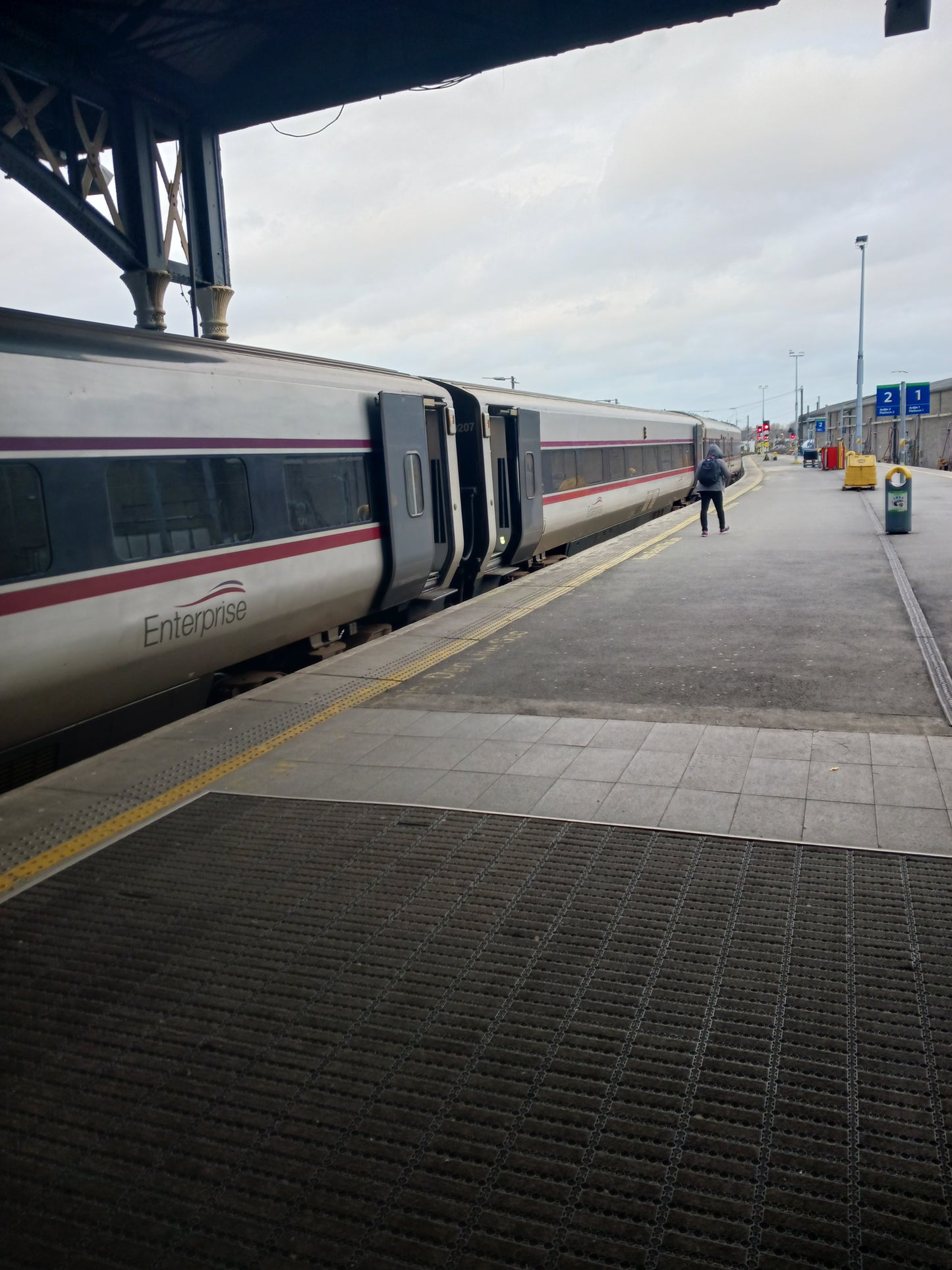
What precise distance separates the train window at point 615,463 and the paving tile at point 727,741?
12430mm

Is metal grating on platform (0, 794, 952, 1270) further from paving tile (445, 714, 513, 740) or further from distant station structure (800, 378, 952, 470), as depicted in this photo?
distant station structure (800, 378, 952, 470)

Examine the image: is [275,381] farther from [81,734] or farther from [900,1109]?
[900,1109]

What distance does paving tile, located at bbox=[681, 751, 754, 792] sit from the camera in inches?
182

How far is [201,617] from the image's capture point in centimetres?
646

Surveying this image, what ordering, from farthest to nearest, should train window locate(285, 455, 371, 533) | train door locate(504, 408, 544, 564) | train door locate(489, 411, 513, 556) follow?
train door locate(504, 408, 544, 564) < train door locate(489, 411, 513, 556) < train window locate(285, 455, 371, 533)

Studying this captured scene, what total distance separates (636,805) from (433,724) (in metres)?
1.82

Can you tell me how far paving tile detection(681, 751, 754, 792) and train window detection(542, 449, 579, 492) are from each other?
938 centimetres

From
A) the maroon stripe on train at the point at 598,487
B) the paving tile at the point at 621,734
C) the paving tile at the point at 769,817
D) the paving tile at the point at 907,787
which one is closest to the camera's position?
Answer: the paving tile at the point at 769,817

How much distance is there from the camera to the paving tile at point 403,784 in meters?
4.72

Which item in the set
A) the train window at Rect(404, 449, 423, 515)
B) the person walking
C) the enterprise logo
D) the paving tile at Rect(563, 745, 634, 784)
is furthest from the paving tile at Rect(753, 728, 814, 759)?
the person walking

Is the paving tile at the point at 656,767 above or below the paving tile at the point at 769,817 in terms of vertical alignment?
above

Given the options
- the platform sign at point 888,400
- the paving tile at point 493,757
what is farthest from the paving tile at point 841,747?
the platform sign at point 888,400

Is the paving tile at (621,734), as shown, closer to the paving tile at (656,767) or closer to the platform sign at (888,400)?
the paving tile at (656,767)

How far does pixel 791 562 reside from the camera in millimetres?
11922
